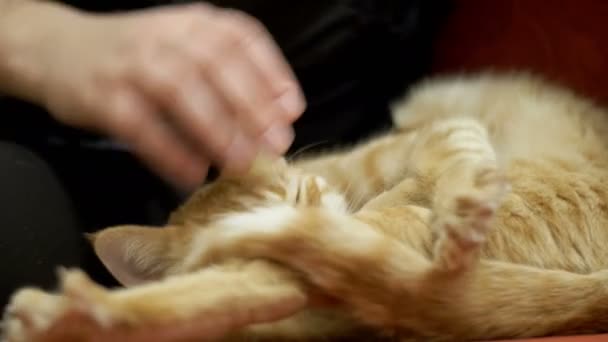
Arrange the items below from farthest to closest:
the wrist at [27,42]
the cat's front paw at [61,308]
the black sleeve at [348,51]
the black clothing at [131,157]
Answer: the black sleeve at [348,51]
the black clothing at [131,157]
the wrist at [27,42]
the cat's front paw at [61,308]

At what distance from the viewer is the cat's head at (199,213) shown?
1133mm

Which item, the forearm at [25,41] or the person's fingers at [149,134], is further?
the forearm at [25,41]

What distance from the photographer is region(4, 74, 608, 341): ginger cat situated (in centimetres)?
82

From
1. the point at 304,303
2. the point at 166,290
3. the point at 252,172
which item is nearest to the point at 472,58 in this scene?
the point at 252,172

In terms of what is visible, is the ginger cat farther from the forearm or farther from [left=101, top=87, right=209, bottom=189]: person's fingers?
the forearm

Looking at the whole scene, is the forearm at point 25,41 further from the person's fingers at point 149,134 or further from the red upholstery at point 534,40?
the red upholstery at point 534,40

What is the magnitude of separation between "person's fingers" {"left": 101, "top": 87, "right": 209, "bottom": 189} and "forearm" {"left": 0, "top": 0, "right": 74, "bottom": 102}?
0.22 m

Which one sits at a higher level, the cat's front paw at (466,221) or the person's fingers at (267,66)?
the person's fingers at (267,66)

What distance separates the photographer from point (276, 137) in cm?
88

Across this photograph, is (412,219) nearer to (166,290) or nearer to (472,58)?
(166,290)

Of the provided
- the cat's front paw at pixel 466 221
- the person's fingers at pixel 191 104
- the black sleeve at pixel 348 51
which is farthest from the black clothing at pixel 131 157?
the cat's front paw at pixel 466 221

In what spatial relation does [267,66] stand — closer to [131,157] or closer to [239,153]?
[239,153]

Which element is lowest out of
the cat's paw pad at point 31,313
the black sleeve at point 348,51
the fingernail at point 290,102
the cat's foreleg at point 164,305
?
the cat's paw pad at point 31,313

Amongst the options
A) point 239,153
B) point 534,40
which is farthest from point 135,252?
point 534,40
